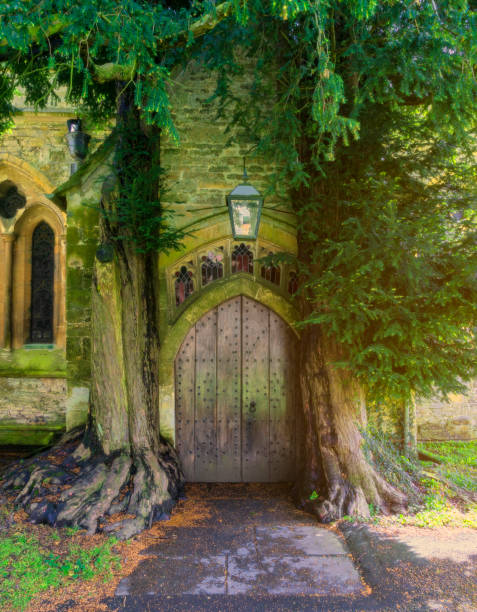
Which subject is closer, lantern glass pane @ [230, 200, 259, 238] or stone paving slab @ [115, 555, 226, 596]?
stone paving slab @ [115, 555, 226, 596]

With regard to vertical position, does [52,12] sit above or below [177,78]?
below

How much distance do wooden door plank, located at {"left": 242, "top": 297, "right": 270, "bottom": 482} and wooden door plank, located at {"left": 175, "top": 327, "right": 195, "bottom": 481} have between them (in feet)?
2.15

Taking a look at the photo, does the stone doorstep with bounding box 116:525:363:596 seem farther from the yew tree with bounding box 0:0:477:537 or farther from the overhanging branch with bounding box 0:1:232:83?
the overhanging branch with bounding box 0:1:232:83

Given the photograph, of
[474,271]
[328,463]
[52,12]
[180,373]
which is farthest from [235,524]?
[52,12]

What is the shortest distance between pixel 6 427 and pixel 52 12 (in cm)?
701

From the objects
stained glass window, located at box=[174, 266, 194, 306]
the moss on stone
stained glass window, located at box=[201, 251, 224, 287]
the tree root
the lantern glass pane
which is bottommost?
the tree root

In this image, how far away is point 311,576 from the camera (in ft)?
11.5

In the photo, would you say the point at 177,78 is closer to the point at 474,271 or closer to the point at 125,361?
the point at 125,361

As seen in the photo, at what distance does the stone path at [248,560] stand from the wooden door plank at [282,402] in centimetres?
99

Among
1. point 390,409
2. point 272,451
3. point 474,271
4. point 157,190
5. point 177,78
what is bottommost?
point 272,451

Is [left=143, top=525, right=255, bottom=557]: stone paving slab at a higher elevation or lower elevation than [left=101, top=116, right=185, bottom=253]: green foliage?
lower

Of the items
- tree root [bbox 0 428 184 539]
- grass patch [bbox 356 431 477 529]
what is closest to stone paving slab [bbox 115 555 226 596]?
tree root [bbox 0 428 184 539]

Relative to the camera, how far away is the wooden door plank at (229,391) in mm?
5797

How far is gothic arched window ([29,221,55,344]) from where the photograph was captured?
8.89 meters
